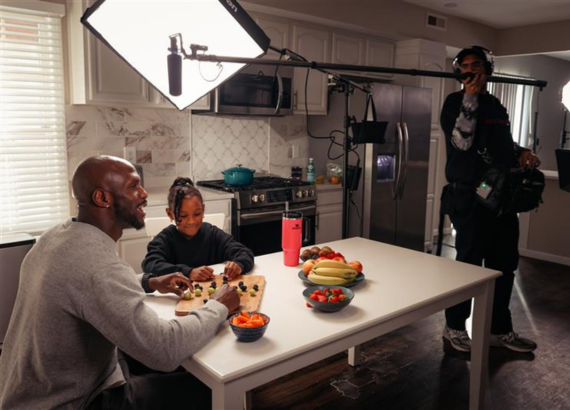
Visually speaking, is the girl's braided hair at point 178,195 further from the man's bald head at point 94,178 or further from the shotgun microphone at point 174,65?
the shotgun microphone at point 174,65

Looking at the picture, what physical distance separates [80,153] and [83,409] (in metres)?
2.54

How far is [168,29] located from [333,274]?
1.02 metres

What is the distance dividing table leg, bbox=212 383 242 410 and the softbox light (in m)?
0.86

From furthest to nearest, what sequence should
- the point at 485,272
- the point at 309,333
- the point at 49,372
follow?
the point at 485,272, the point at 309,333, the point at 49,372

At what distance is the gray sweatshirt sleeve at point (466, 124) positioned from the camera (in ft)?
8.41

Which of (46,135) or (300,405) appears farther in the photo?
(46,135)

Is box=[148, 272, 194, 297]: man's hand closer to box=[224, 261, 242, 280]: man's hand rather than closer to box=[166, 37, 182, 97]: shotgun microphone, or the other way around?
box=[224, 261, 242, 280]: man's hand

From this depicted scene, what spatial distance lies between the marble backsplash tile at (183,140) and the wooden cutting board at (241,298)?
213 centimetres

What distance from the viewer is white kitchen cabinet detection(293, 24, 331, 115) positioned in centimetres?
423

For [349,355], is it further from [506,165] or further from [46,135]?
[46,135]

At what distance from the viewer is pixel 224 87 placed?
372cm

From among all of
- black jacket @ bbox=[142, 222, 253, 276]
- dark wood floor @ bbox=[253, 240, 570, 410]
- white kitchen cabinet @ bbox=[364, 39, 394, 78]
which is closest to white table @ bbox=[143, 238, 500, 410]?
black jacket @ bbox=[142, 222, 253, 276]

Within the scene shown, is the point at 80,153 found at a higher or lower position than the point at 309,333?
higher

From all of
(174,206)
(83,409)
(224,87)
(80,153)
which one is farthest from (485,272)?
(80,153)
